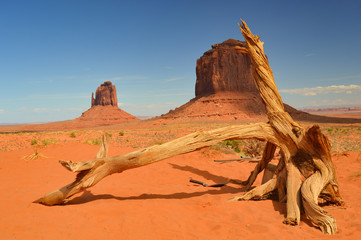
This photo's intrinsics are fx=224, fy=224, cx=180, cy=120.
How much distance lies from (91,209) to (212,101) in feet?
195

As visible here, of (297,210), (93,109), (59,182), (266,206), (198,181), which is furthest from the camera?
(93,109)

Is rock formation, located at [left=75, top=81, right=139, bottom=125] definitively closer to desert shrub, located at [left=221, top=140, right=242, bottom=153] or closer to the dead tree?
desert shrub, located at [left=221, top=140, right=242, bottom=153]

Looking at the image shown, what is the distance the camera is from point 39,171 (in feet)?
22.9

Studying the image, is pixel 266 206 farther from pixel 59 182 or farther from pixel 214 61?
pixel 214 61

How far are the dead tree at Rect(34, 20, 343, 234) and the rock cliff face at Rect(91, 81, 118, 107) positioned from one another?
11746 centimetres

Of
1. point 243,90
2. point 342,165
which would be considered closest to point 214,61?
point 243,90

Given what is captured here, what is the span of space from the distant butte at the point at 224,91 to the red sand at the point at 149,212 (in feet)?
155

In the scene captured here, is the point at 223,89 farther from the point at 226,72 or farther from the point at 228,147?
the point at 228,147

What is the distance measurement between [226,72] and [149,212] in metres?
68.2

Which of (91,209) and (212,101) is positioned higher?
(212,101)

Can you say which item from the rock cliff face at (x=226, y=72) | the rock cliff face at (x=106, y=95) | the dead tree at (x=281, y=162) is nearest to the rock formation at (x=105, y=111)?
the rock cliff face at (x=106, y=95)

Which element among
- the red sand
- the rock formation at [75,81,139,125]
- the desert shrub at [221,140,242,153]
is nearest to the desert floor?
the red sand

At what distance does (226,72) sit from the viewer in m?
68.5

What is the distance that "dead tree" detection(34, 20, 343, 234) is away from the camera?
410 centimetres
